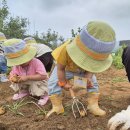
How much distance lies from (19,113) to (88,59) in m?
1.01

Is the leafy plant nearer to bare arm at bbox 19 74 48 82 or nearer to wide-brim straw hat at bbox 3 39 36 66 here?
bare arm at bbox 19 74 48 82

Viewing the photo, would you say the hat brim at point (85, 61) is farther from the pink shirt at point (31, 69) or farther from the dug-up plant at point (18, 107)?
the pink shirt at point (31, 69)

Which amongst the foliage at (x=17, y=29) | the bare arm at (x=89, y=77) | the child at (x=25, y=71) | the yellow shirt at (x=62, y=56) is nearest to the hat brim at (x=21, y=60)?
the child at (x=25, y=71)

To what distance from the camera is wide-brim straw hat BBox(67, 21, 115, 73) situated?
121 inches

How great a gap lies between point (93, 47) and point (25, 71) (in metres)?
1.32

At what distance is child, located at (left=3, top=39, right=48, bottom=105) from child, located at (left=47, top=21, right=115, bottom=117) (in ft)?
1.63

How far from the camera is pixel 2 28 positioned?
43.8 ft

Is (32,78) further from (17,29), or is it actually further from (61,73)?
(17,29)

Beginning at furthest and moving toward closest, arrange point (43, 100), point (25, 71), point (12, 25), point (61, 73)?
point (12, 25) < point (25, 71) < point (43, 100) < point (61, 73)

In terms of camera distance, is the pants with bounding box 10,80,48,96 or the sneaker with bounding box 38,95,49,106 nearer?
the sneaker with bounding box 38,95,49,106

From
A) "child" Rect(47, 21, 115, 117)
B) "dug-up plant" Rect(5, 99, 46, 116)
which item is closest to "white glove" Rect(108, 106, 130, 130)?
"child" Rect(47, 21, 115, 117)

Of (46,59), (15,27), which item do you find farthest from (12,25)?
(46,59)

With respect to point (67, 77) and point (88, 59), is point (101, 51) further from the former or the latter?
point (67, 77)

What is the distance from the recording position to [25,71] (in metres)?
4.24
